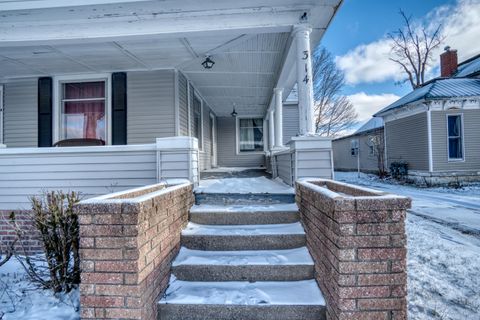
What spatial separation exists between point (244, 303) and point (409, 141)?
12.0 metres

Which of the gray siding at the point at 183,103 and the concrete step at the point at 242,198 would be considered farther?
the gray siding at the point at 183,103

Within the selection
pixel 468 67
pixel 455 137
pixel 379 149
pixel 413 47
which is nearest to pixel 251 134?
pixel 379 149

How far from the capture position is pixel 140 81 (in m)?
5.82

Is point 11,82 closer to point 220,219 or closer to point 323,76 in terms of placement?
point 220,219

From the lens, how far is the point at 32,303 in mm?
2492

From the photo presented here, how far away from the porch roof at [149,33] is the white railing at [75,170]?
5.77 ft

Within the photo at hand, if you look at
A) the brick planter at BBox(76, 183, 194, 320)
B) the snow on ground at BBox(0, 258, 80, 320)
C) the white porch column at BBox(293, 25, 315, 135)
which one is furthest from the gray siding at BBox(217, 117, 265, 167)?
the brick planter at BBox(76, 183, 194, 320)

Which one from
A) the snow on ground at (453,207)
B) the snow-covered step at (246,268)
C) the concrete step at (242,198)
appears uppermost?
the concrete step at (242,198)

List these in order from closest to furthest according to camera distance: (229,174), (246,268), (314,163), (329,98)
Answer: (246,268) < (314,163) < (229,174) < (329,98)

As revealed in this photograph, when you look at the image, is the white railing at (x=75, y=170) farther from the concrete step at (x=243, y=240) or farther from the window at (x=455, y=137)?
the window at (x=455, y=137)

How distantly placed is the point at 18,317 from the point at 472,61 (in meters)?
18.6

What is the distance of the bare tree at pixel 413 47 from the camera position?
1886cm

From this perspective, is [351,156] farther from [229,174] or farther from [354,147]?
[229,174]

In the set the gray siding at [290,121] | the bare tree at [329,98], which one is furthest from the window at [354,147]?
the gray siding at [290,121]
